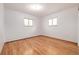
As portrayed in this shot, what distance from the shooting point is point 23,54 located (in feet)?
5.01

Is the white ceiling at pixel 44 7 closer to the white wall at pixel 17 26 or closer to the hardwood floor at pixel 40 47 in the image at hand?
the white wall at pixel 17 26

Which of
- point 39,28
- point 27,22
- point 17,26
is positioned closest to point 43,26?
point 39,28

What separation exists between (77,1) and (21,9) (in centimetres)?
96

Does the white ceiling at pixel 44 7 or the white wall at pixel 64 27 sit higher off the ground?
the white ceiling at pixel 44 7

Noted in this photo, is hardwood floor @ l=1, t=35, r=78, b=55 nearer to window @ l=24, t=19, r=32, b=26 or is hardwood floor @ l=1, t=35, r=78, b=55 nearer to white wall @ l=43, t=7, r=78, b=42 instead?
white wall @ l=43, t=7, r=78, b=42

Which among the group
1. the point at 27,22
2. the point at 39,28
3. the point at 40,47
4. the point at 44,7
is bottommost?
the point at 40,47

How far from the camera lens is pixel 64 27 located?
1.57 meters

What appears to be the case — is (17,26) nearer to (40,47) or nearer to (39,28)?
(39,28)

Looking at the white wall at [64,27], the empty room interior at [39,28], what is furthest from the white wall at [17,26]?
the white wall at [64,27]

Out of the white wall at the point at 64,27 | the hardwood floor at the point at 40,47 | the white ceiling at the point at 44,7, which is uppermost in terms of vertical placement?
the white ceiling at the point at 44,7

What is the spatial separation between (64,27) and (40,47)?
1.82ft

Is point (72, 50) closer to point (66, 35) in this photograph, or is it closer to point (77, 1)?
point (66, 35)

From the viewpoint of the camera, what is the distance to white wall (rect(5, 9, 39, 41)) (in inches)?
59.9

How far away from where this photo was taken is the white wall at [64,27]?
A: 1533 millimetres
